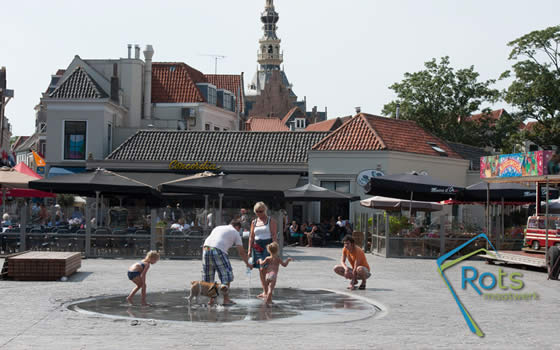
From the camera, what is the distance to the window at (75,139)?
44438mm

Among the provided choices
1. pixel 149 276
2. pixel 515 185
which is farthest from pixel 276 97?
pixel 149 276

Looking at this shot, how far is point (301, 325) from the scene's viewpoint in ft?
33.3

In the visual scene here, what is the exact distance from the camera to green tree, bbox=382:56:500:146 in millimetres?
56438

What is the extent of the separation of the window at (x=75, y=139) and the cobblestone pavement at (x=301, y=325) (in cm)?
2910

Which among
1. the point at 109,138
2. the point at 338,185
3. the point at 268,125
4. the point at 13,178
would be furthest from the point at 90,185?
the point at 268,125

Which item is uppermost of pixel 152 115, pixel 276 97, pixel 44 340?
pixel 276 97

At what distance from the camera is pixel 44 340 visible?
8.66 metres

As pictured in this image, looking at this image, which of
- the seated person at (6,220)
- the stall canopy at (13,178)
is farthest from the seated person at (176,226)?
the stall canopy at (13,178)

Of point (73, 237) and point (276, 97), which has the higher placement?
point (276, 97)

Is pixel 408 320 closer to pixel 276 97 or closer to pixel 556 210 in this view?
pixel 556 210

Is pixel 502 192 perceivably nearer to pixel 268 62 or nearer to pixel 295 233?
pixel 295 233

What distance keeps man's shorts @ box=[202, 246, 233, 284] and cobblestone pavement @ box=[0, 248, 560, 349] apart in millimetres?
2015

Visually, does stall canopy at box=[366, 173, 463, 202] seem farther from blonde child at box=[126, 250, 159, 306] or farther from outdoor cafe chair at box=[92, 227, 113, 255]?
blonde child at box=[126, 250, 159, 306]

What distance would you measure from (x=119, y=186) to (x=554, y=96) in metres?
33.1
